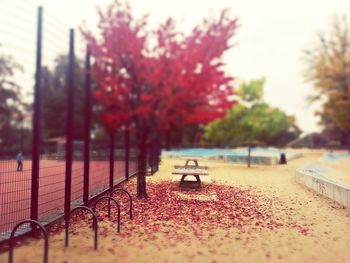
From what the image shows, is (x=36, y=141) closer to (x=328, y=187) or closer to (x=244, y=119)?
(x=328, y=187)

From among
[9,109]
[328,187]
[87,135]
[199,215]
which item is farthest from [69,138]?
[9,109]

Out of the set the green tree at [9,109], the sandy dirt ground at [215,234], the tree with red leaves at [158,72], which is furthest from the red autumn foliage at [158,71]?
the green tree at [9,109]

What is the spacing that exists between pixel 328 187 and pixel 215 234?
571cm

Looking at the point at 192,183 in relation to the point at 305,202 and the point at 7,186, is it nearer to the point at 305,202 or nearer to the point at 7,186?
the point at 305,202

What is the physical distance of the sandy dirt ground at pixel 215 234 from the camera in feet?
17.7

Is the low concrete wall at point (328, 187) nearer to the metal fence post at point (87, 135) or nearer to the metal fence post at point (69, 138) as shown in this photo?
the metal fence post at point (87, 135)

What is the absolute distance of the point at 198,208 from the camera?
29.4 feet

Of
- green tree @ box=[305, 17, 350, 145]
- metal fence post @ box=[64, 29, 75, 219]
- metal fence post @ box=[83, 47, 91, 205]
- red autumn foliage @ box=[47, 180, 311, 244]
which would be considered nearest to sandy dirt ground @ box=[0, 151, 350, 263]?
red autumn foliage @ box=[47, 180, 311, 244]

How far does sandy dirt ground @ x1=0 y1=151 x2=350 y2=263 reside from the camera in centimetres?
538

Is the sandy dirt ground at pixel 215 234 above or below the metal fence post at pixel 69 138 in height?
below

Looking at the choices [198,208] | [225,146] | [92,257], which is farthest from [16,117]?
[92,257]

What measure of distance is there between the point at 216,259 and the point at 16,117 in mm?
36540

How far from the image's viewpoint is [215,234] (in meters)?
6.62

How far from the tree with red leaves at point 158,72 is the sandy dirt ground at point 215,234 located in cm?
238
